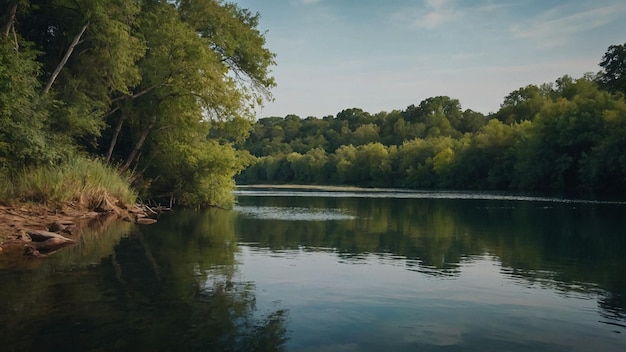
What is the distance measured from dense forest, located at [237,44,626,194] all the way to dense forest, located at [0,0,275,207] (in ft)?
17.7

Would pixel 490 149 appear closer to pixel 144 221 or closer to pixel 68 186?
pixel 144 221

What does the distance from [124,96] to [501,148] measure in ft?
278

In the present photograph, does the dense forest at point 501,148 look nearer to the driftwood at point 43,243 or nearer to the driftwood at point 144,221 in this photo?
the driftwood at point 144,221

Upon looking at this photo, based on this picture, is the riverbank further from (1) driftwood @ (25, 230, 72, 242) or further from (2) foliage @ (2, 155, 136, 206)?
(2) foliage @ (2, 155, 136, 206)

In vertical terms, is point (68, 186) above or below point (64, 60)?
Result: below

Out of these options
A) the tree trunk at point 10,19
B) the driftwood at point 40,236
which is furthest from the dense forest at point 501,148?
the driftwood at point 40,236

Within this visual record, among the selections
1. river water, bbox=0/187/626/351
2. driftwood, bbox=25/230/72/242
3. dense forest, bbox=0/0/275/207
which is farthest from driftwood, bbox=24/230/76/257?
dense forest, bbox=0/0/275/207

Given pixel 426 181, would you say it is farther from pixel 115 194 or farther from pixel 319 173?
pixel 115 194

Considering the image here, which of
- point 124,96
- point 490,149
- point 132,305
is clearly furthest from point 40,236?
point 490,149

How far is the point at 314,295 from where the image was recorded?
38.9 ft

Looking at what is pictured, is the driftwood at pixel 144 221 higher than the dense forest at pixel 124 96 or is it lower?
lower

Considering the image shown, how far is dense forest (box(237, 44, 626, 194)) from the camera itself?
72562 mm

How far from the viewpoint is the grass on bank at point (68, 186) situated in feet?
74.3

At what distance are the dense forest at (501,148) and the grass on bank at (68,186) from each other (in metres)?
13.6
